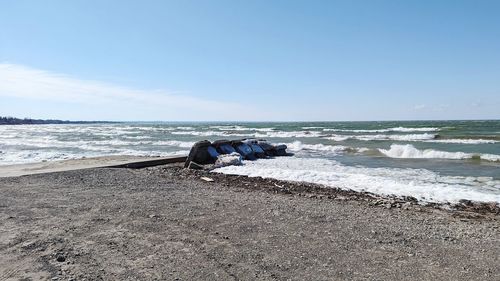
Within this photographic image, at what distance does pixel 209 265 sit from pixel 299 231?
6.27ft

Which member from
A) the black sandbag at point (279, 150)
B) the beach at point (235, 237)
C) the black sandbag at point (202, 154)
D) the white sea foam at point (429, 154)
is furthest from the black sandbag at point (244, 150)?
the beach at point (235, 237)

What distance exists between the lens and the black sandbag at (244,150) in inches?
766

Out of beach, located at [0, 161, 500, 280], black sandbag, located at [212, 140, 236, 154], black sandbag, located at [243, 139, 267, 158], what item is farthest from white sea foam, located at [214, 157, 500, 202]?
black sandbag, located at [243, 139, 267, 158]

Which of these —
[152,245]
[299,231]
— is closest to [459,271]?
[299,231]

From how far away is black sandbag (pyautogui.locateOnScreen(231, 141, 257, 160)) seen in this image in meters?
19.5

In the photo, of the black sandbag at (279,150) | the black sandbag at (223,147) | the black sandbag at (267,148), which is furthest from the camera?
the black sandbag at (279,150)

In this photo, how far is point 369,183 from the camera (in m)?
11.4

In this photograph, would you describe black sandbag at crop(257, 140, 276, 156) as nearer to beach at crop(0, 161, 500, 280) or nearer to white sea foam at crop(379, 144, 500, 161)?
white sea foam at crop(379, 144, 500, 161)

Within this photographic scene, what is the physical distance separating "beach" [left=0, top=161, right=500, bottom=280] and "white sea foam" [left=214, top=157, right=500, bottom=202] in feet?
4.07

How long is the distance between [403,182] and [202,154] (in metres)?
8.88

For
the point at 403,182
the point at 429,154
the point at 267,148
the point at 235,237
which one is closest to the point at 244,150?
the point at 267,148

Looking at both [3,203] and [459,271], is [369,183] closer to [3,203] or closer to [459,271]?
[459,271]

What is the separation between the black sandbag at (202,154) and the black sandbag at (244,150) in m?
2.13

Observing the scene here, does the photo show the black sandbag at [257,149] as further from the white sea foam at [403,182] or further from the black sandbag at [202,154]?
the white sea foam at [403,182]
